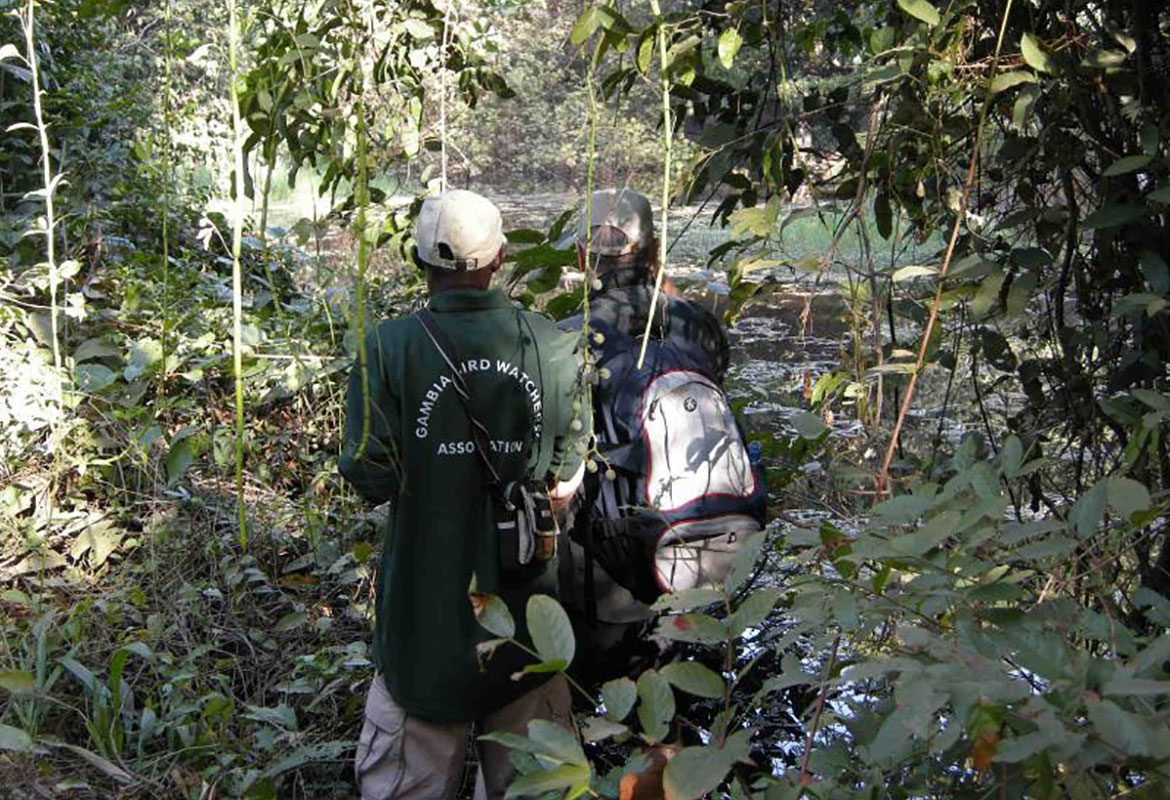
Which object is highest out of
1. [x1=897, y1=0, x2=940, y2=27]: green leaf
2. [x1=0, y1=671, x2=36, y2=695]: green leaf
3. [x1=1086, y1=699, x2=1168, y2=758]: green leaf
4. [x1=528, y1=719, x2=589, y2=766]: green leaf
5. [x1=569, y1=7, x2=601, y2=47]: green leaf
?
[x1=897, y1=0, x2=940, y2=27]: green leaf

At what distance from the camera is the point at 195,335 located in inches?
179

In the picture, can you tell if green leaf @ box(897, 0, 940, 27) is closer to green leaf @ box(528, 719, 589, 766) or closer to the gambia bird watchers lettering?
the gambia bird watchers lettering

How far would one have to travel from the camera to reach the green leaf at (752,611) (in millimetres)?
1324

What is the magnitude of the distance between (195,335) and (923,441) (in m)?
2.81

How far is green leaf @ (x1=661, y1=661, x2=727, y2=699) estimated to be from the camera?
4.18 ft

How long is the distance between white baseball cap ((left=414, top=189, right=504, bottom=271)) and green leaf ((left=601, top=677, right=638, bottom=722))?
1249 mm

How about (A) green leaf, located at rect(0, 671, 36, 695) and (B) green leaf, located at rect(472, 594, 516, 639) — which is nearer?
(B) green leaf, located at rect(472, 594, 516, 639)

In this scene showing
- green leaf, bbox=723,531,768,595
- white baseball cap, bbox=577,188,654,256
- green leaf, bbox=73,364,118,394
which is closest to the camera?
green leaf, bbox=723,531,768,595

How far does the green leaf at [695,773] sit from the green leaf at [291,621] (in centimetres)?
234

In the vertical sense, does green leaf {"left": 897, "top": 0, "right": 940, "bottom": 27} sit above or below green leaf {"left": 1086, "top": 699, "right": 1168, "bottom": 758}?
above

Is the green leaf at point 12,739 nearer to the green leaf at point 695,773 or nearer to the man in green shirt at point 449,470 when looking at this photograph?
the man in green shirt at point 449,470

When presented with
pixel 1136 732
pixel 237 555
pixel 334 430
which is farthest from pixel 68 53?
pixel 1136 732

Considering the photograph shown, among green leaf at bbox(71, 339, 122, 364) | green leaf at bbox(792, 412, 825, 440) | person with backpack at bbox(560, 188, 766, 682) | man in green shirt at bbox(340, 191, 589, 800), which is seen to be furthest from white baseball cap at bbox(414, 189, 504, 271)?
green leaf at bbox(71, 339, 122, 364)

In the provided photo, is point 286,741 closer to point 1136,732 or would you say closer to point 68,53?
point 1136,732
